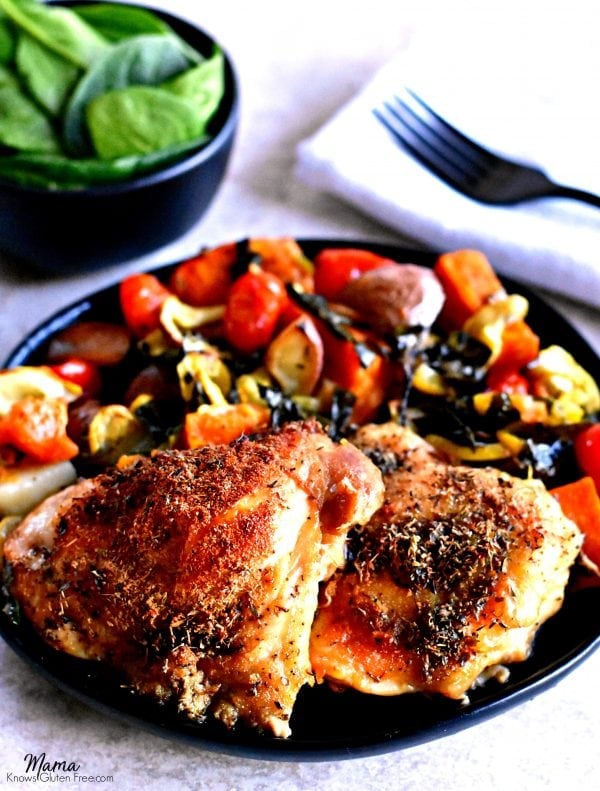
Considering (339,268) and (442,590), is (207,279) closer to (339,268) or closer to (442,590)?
(339,268)

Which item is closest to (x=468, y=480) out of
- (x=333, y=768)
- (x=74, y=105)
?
(x=333, y=768)

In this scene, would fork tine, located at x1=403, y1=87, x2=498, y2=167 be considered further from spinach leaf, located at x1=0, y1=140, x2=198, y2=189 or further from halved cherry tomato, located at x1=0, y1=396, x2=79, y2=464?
halved cherry tomato, located at x1=0, y1=396, x2=79, y2=464

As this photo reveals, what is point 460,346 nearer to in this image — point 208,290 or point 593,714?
point 208,290

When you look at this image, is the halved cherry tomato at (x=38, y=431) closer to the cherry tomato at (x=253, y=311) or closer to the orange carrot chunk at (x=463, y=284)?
the cherry tomato at (x=253, y=311)

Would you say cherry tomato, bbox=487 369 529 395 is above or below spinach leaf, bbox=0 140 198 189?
above

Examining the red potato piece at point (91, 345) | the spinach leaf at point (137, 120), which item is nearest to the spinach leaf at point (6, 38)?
the spinach leaf at point (137, 120)

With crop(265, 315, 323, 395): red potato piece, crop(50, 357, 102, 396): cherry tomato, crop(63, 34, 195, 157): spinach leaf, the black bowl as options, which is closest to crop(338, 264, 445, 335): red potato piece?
crop(265, 315, 323, 395): red potato piece
